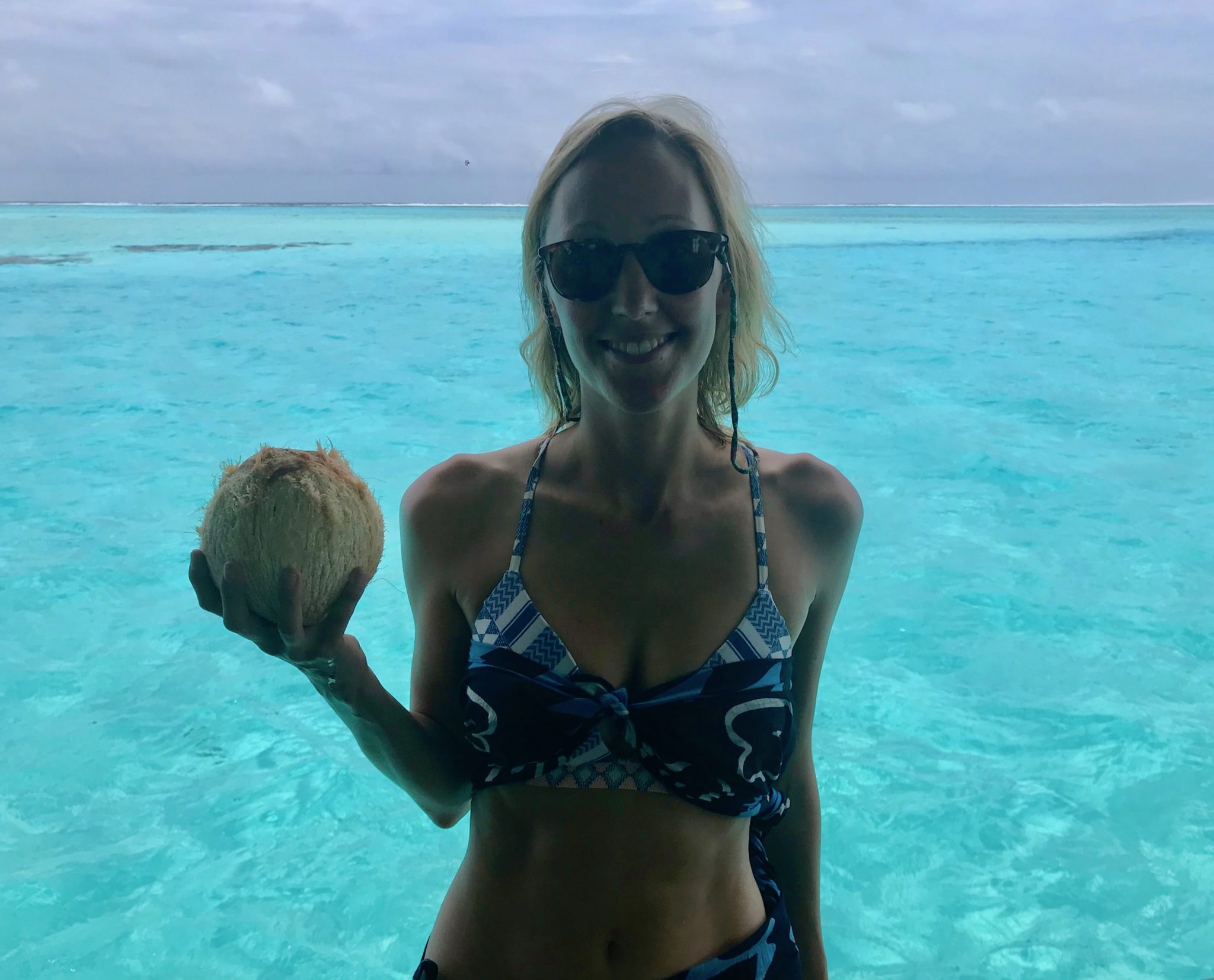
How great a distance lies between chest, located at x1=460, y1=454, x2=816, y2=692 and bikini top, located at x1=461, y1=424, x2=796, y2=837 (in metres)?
0.03

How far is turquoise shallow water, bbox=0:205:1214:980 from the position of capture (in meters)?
3.48

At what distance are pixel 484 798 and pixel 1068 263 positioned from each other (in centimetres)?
2538

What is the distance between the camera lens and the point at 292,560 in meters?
1.13

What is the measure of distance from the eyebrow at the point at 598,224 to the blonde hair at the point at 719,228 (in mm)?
107

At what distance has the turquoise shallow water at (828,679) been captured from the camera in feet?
11.4

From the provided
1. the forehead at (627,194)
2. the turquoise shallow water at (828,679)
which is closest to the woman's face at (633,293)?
the forehead at (627,194)

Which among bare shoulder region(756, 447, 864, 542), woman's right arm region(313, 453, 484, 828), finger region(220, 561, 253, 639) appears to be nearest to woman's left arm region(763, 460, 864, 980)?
bare shoulder region(756, 447, 864, 542)

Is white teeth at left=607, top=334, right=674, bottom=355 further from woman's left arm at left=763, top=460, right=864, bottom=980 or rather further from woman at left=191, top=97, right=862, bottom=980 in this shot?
woman's left arm at left=763, top=460, right=864, bottom=980

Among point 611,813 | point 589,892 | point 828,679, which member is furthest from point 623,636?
point 828,679

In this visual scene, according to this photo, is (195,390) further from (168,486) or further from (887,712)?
(887,712)

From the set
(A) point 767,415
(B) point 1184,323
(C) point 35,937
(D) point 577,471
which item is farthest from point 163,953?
(B) point 1184,323

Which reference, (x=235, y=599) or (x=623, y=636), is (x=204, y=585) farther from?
(x=623, y=636)

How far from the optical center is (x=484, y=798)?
4.48 ft

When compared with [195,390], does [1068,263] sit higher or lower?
higher
